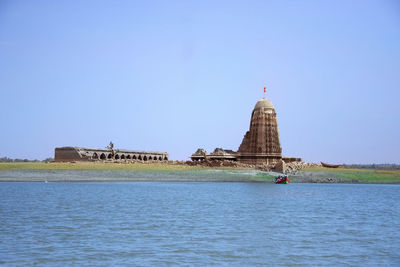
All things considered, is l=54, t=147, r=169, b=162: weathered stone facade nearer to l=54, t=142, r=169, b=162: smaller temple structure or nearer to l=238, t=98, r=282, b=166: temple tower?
l=54, t=142, r=169, b=162: smaller temple structure

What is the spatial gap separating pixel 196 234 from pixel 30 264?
9.57 meters

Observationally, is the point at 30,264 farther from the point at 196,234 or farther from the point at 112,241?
the point at 196,234

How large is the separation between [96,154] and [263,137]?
1678 inches

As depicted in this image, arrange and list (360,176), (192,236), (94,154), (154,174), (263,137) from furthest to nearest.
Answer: (263,137) → (94,154) → (360,176) → (154,174) → (192,236)

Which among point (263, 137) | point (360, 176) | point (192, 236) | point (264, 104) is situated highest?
point (264, 104)

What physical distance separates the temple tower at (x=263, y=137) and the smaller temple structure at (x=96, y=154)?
31.3 m

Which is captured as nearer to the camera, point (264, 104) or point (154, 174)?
point (154, 174)

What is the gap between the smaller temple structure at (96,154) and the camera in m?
97.1

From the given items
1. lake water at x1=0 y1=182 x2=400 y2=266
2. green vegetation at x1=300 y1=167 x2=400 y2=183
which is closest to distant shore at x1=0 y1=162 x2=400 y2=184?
green vegetation at x1=300 y1=167 x2=400 y2=183

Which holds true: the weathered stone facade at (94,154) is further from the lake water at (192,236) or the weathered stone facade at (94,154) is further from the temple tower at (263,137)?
the lake water at (192,236)

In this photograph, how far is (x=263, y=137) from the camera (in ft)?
358

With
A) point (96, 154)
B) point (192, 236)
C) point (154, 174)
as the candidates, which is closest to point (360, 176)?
point (154, 174)

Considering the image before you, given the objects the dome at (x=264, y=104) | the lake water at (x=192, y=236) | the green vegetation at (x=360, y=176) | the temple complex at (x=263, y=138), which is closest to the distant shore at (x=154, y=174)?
the green vegetation at (x=360, y=176)

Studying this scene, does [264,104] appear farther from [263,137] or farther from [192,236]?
[192,236]
